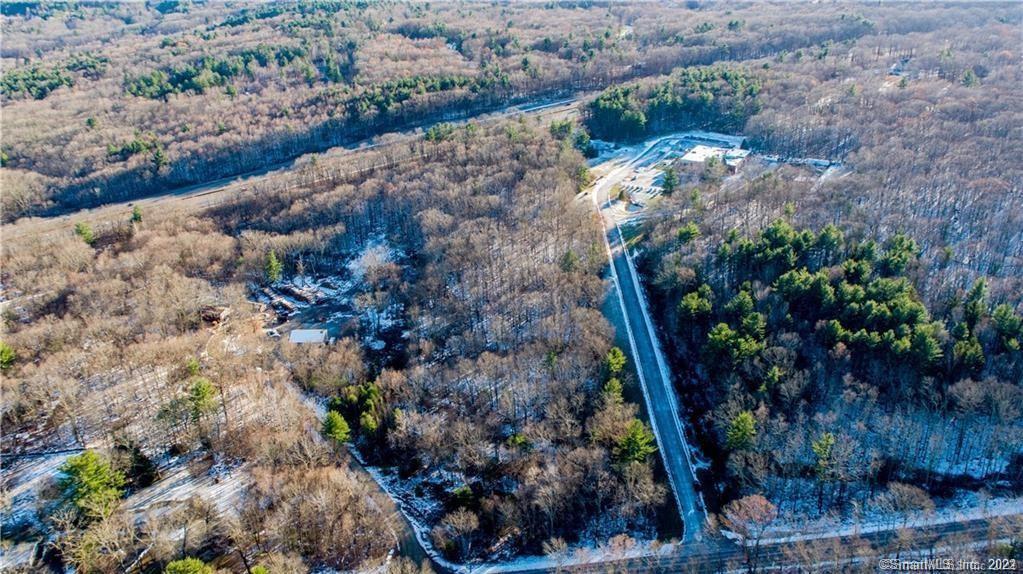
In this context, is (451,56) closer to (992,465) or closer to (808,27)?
(808,27)

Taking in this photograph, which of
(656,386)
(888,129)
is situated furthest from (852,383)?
(888,129)

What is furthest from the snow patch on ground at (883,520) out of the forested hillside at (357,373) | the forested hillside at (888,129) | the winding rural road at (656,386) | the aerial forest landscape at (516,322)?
the forested hillside at (888,129)

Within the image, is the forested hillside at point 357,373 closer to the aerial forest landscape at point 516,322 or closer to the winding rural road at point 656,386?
the aerial forest landscape at point 516,322

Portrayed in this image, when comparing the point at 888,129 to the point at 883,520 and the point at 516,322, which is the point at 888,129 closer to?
the point at 516,322

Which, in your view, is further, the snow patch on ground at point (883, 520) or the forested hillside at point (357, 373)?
the forested hillside at point (357, 373)

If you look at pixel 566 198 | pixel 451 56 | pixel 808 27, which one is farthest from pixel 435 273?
pixel 808 27

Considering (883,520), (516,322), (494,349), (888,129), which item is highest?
(888,129)
